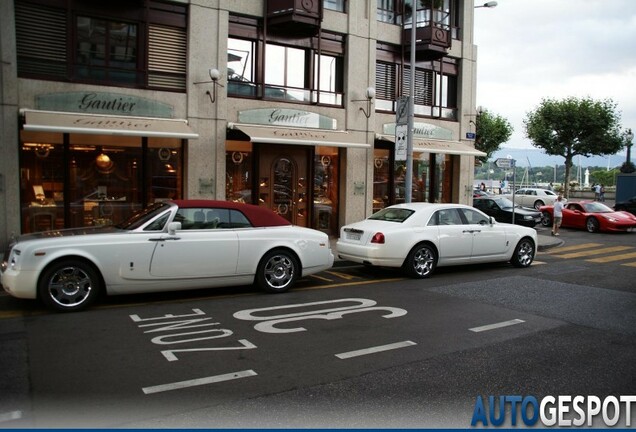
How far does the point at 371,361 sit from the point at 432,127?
15.4 m

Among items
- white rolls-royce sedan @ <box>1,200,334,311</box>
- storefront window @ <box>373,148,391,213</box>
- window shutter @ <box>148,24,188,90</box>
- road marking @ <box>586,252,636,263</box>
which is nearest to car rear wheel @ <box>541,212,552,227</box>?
road marking @ <box>586,252,636,263</box>

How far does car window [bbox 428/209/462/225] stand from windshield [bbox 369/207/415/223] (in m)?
0.48

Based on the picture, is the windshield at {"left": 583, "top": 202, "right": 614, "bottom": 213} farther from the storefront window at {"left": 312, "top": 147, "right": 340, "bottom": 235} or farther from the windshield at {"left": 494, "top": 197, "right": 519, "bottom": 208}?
the storefront window at {"left": 312, "top": 147, "right": 340, "bottom": 235}

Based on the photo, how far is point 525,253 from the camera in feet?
43.0

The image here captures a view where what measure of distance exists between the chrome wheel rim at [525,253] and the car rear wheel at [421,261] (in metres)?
2.69

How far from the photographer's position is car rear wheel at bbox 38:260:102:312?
7703 mm

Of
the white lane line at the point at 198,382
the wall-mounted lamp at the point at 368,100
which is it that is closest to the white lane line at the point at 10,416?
the white lane line at the point at 198,382

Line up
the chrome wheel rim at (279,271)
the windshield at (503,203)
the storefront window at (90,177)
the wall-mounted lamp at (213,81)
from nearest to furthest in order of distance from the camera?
the chrome wheel rim at (279,271) < the storefront window at (90,177) < the wall-mounted lamp at (213,81) < the windshield at (503,203)

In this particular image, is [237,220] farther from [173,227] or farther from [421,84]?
[421,84]

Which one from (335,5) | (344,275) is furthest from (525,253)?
(335,5)

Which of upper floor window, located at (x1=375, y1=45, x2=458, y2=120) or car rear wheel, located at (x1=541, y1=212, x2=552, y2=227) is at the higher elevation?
upper floor window, located at (x1=375, y1=45, x2=458, y2=120)

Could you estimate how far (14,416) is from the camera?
4.39m

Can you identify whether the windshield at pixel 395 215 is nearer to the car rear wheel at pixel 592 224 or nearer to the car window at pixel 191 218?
the car window at pixel 191 218

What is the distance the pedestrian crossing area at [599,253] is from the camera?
1445 cm
